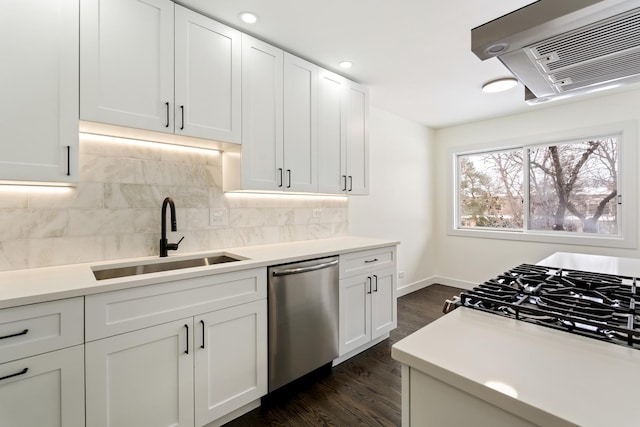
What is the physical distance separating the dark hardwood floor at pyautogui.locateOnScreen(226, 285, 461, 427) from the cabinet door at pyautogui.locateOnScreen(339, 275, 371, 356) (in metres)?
0.18

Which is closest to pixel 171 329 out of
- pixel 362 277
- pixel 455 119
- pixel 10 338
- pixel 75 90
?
pixel 10 338

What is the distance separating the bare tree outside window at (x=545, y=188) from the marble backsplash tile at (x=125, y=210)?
3.35 meters

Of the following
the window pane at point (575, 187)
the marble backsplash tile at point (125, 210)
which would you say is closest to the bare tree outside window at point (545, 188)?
the window pane at point (575, 187)

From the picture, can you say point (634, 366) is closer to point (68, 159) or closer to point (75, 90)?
point (68, 159)

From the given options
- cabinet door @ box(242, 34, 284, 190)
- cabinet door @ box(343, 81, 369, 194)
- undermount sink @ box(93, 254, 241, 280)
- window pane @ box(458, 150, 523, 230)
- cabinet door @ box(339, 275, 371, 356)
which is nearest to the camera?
undermount sink @ box(93, 254, 241, 280)

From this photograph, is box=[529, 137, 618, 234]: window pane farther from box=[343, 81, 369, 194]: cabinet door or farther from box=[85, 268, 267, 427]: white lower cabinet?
box=[85, 268, 267, 427]: white lower cabinet

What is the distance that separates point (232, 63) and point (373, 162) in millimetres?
2153

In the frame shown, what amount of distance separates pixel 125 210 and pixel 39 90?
2.47 ft

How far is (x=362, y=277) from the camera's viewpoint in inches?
97.8

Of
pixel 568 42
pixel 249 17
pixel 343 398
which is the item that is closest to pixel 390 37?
pixel 249 17

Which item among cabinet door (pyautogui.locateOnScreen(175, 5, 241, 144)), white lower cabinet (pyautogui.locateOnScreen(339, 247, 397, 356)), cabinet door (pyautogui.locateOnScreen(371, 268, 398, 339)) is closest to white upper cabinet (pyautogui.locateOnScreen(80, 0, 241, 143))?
cabinet door (pyautogui.locateOnScreen(175, 5, 241, 144))

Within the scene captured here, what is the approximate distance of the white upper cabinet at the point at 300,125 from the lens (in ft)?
7.73

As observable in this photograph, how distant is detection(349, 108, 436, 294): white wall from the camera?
3693 mm

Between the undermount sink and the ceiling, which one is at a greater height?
the ceiling
